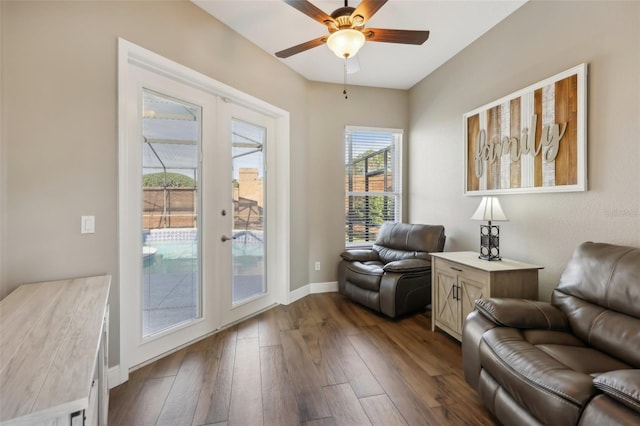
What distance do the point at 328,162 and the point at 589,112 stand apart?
2.84m

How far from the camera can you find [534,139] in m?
2.49

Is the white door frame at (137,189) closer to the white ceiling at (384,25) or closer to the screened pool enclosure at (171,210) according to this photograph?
the screened pool enclosure at (171,210)

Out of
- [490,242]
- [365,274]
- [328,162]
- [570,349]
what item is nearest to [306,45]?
[328,162]

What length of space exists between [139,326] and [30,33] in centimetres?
210

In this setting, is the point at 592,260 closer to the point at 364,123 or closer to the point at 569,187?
the point at 569,187

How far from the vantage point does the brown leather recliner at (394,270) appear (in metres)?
3.17

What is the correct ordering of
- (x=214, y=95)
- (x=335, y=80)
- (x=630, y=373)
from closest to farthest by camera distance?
(x=630, y=373)
(x=214, y=95)
(x=335, y=80)

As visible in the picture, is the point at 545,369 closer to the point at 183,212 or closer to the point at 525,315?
the point at 525,315

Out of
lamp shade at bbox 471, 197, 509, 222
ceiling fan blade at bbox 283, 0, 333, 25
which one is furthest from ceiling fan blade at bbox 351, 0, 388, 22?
lamp shade at bbox 471, 197, 509, 222

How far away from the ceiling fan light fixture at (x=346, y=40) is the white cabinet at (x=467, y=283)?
6.50 ft

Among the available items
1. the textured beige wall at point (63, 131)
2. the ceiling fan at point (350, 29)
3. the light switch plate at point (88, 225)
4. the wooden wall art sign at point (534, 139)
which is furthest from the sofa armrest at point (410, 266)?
the light switch plate at point (88, 225)

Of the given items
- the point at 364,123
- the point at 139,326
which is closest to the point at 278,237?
the point at 139,326

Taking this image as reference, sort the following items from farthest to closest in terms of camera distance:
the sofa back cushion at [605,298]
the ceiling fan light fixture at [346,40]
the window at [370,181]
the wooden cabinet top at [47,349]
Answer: the window at [370,181], the ceiling fan light fixture at [346,40], the sofa back cushion at [605,298], the wooden cabinet top at [47,349]

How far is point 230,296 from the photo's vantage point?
3.07m
